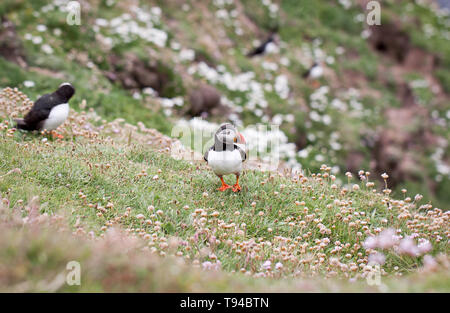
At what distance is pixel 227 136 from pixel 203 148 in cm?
442

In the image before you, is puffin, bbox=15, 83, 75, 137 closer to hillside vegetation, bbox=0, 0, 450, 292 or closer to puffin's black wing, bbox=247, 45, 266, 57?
hillside vegetation, bbox=0, 0, 450, 292

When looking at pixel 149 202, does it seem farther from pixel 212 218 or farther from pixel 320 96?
pixel 320 96

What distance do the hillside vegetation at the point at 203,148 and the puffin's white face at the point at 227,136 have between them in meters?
0.85

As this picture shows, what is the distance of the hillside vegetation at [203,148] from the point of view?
4090mm

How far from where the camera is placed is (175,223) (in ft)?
17.4

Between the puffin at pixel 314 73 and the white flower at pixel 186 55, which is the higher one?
the puffin at pixel 314 73

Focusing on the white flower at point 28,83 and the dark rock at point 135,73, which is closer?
the white flower at point 28,83

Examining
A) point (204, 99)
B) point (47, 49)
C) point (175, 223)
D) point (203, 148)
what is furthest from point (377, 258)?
point (47, 49)

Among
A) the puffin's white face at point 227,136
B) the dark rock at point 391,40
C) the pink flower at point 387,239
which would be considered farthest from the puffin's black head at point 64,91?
the dark rock at point 391,40

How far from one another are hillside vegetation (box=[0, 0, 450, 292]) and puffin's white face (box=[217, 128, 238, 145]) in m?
0.85

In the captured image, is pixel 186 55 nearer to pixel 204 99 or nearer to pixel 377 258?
pixel 204 99

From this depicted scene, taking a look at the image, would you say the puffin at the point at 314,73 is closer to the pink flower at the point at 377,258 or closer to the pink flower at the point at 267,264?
the pink flower at the point at 377,258

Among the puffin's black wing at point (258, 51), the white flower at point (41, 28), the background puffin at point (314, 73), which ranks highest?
the puffin's black wing at point (258, 51)
